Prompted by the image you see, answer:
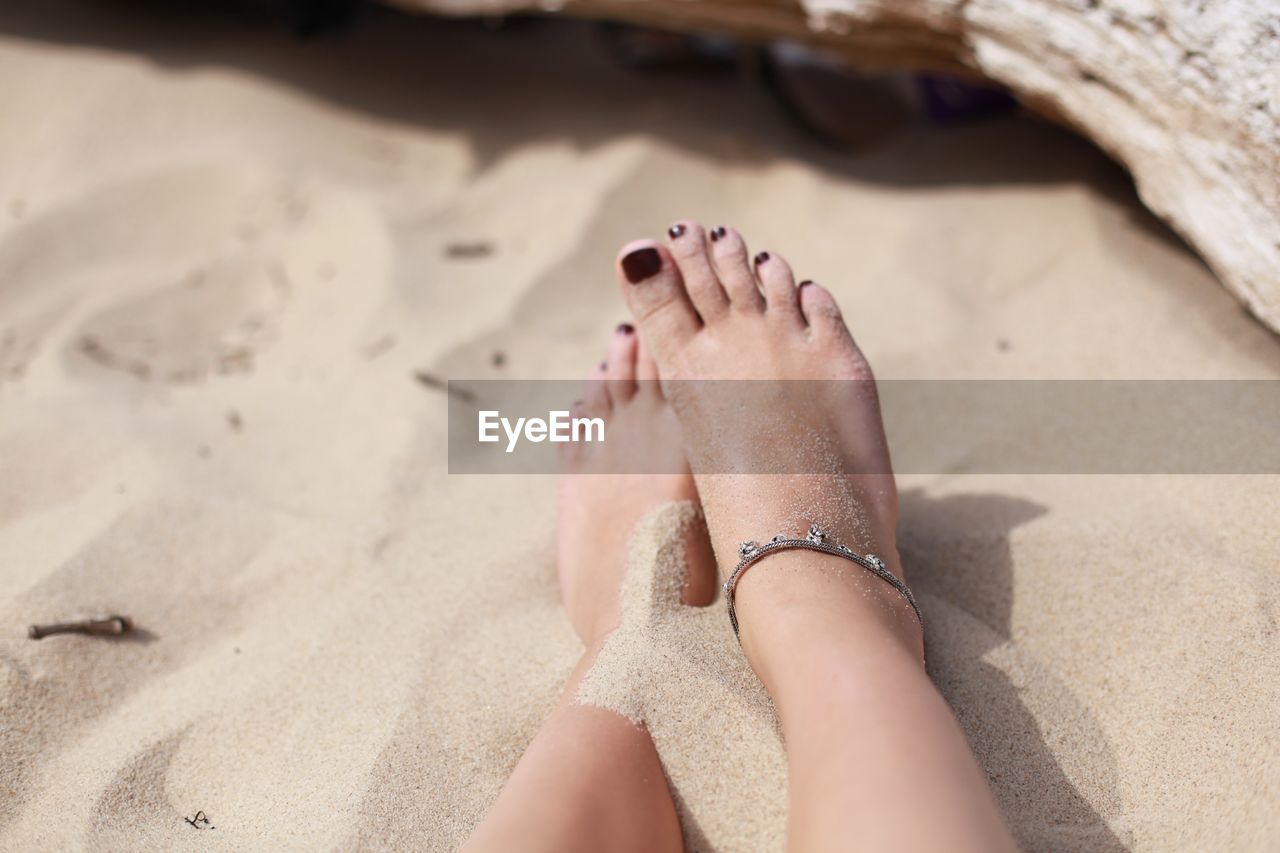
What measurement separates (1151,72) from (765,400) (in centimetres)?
84

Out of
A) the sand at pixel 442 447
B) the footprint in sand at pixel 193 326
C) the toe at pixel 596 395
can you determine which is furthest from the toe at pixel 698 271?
the footprint in sand at pixel 193 326

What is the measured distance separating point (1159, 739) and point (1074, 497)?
1.48 feet

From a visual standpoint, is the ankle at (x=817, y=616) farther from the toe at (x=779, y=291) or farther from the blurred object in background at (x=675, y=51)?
the blurred object in background at (x=675, y=51)

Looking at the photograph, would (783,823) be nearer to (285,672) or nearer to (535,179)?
(285,672)

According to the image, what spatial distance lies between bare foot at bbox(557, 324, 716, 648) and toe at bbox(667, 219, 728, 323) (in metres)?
0.18

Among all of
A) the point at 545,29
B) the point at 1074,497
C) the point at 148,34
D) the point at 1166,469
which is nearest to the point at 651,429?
the point at 1074,497

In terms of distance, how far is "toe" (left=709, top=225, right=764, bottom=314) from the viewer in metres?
1.68

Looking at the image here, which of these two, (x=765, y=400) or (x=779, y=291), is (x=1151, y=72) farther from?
(x=765, y=400)

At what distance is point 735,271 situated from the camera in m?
1.70

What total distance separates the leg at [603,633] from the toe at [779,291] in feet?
0.84

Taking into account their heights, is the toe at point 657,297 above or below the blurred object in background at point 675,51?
below

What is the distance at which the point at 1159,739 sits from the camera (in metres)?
1.20

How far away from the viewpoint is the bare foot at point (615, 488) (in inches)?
57.7

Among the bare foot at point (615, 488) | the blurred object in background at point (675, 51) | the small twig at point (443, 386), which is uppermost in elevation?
the blurred object in background at point (675, 51)
